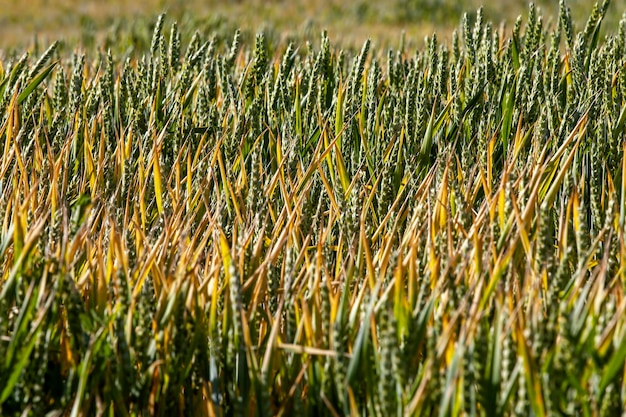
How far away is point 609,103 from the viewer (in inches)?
74.0

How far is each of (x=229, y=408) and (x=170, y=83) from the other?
1.26 m

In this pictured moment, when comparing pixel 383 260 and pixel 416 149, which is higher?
pixel 416 149

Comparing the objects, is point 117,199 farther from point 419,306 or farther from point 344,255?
point 419,306

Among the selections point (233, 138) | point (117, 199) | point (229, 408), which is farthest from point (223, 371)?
point (233, 138)

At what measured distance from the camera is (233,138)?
1845 millimetres

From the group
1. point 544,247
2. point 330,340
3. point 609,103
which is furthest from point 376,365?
point 609,103

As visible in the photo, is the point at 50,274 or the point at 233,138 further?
the point at 233,138

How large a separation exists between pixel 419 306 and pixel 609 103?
101 cm

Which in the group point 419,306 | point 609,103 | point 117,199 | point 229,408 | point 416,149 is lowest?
point 229,408

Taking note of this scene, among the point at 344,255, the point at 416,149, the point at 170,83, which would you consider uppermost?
the point at 170,83

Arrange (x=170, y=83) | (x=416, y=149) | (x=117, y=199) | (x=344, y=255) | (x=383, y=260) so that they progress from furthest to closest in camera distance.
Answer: (x=170, y=83), (x=416, y=149), (x=117, y=199), (x=344, y=255), (x=383, y=260)

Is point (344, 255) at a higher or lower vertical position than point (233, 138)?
lower

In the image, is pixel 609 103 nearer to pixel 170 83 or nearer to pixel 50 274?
pixel 170 83

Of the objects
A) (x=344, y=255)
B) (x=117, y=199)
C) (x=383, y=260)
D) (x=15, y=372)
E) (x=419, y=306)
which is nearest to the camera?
(x=15, y=372)
